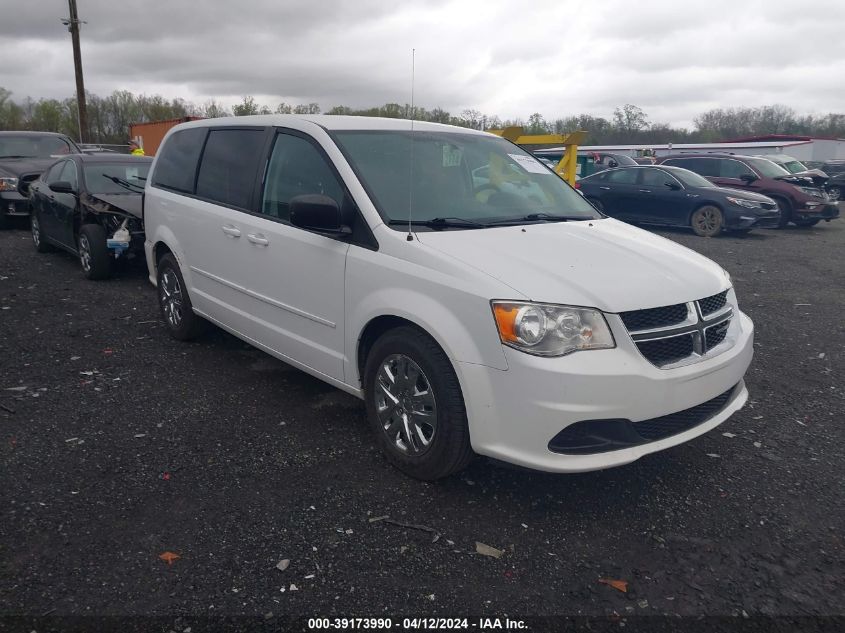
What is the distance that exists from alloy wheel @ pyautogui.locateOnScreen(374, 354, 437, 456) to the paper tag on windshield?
6.31 feet

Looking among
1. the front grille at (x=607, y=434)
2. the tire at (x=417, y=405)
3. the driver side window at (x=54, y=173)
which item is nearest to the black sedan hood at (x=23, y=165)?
the driver side window at (x=54, y=173)

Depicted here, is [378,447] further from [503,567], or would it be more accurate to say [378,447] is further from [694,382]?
[694,382]

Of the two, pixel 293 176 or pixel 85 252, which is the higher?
pixel 293 176

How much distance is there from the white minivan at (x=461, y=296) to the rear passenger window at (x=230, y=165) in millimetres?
17

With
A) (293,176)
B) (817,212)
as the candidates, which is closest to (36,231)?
(293,176)

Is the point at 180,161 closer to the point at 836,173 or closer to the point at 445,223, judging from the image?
the point at 445,223

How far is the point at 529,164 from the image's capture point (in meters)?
4.72

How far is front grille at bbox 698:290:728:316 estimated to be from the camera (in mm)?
3377

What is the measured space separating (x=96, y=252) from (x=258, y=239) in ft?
15.1

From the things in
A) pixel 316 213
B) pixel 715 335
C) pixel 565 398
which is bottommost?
pixel 565 398

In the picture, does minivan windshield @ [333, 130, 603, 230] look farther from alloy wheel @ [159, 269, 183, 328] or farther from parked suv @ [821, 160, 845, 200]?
parked suv @ [821, 160, 845, 200]

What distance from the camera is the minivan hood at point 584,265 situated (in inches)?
Result: 121

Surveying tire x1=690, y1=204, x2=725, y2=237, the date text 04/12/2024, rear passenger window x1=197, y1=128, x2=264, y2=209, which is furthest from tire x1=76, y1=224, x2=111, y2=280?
tire x1=690, y1=204, x2=725, y2=237

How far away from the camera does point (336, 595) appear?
2658mm
